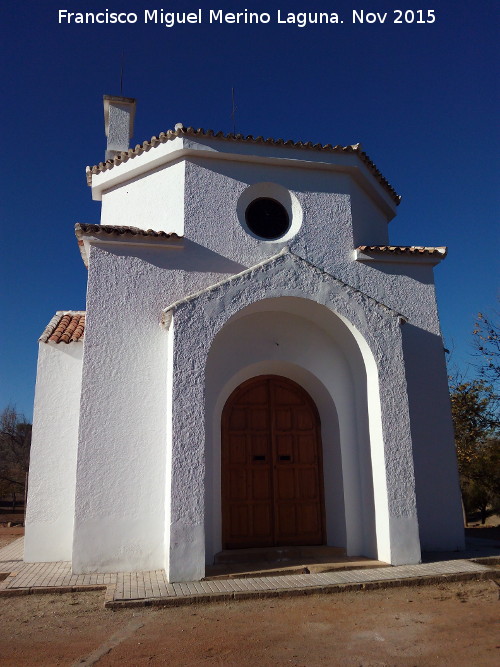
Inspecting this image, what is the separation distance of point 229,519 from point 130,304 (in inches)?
139

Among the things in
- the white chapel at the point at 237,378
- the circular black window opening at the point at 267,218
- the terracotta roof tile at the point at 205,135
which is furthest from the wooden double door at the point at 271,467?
the terracotta roof tile at the point at 205,135

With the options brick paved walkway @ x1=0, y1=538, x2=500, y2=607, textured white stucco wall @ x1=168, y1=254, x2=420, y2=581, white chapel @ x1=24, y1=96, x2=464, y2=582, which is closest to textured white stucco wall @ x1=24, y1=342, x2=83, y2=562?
white chapel @ x1=24, y1=96, x2=464, y2=582

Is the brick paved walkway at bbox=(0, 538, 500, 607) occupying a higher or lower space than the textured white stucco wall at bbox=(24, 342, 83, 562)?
lower

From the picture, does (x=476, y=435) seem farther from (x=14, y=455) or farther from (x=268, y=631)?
(x=14, y=455)

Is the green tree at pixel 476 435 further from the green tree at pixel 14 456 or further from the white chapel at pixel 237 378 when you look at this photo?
the green tree at pixel 14 456

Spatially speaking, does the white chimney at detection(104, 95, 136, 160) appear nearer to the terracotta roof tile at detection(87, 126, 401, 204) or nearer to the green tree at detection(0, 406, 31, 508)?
the terracotta roof tile at detection(87, 126, 401, 204)

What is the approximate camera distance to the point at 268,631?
16.0 ft

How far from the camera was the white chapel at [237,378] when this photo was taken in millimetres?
7133

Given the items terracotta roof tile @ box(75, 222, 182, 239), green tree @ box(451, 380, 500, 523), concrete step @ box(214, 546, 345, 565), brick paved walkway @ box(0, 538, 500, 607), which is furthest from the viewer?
green tree @ box(451, 380, 500, 523)

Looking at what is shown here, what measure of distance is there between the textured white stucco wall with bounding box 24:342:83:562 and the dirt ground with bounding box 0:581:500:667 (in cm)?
178

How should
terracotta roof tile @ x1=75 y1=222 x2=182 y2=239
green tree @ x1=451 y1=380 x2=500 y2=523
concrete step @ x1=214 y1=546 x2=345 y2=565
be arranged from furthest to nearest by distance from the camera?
green tree @ x1=451 y1=380 x2=500 y2=523
terracotta roof tile @ x1=75 y1=222 x2=182 y2=239
concrete step @ x1=214 y1=546 x2=345 y2=565

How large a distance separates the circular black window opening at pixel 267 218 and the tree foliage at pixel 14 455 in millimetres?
17886

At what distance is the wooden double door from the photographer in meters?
8.00

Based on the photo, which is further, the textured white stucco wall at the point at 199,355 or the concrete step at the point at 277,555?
the concrete step at the point at 277,555
